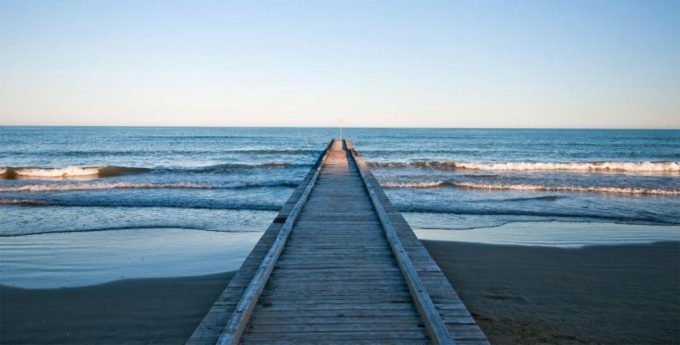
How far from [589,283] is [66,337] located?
7157mm

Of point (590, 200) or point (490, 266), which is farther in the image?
point (590, 200)

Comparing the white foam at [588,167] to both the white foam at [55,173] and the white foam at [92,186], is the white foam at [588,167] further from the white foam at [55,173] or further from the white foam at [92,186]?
the white foam at [55,173]

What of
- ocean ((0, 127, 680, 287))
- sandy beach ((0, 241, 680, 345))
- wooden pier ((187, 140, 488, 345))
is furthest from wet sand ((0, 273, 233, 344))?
wooden pier ((187, 140, 488, 345))

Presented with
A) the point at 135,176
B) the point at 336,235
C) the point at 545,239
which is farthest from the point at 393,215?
the point at 135,176

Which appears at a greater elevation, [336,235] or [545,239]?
[336,235]

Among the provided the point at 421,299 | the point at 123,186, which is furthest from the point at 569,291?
the point at 123,186

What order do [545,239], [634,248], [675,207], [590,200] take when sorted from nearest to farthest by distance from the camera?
[634,248] < [545,239] < [675,207] < [590,200]

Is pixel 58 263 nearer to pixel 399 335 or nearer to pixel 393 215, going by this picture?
pixel 393 215

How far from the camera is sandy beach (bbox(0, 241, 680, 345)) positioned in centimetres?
497

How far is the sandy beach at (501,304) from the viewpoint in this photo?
4968 mm

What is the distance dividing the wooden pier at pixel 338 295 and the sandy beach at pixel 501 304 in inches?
46.1

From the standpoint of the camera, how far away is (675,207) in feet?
44.9

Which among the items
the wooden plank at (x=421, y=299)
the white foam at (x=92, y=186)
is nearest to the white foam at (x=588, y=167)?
the white foam at (x=92, y=186)

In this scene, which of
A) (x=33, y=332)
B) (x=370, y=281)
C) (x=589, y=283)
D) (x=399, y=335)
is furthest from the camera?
(x=589, y=283)
